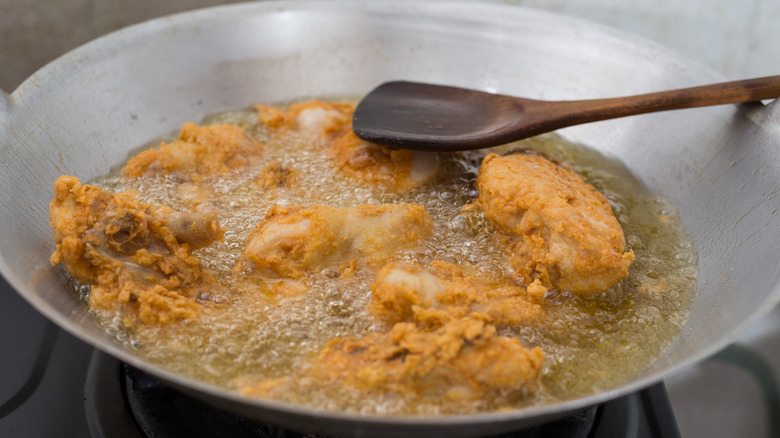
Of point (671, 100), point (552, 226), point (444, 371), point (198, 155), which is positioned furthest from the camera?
point (198, 155)

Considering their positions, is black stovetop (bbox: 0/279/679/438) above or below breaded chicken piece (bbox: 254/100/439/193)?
below

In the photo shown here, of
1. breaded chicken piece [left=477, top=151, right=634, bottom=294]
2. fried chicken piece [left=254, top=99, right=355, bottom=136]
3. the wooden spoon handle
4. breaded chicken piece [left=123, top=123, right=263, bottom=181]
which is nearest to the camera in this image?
breaded chicken piece [left=477, top=151, right=634, bottom=294]

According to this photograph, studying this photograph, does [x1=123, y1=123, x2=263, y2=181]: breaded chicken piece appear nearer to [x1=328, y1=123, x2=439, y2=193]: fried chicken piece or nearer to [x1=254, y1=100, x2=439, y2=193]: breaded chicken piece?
[x1=254, y1=100, x2=439, y2=193]: breaded chicken piece

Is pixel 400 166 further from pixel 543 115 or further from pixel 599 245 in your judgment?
pixel 599 245

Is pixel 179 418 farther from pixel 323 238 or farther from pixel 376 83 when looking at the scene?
pixel 376 83

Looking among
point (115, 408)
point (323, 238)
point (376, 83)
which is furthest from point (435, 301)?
point (376, 83)

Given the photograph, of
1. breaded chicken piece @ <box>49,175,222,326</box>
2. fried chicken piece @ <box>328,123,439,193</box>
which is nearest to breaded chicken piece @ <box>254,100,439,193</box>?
fried chicken piece @ <box>328,123,439,193</box>

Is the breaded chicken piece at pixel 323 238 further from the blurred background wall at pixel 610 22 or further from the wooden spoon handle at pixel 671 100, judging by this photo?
the blurred background wall at pixel 610 22
